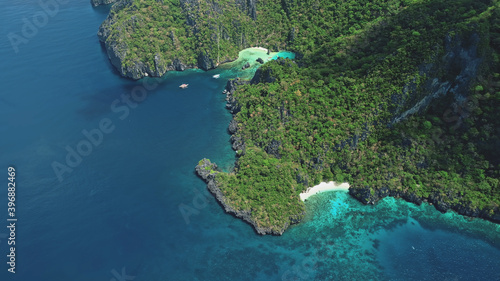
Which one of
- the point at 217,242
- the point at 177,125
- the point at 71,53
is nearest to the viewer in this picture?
the point at 217,242

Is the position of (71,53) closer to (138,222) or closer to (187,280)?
(138,222)

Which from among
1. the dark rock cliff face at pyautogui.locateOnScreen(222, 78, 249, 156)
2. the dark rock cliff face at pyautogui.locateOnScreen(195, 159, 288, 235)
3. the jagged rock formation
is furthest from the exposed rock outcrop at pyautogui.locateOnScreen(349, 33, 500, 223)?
the jagged rock formation

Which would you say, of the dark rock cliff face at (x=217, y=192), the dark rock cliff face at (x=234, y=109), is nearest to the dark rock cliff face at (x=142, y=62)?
the dark rock cliff face at (x=234, y=109)

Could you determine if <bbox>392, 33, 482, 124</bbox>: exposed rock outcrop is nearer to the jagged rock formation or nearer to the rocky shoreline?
the rocky shoreline

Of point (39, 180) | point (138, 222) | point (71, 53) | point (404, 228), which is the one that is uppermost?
point (71, 53)

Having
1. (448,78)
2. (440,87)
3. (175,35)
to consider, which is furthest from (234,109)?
(448,78)

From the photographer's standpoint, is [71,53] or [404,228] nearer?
[404,228]

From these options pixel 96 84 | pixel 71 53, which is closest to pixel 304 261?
pixel 96 84
